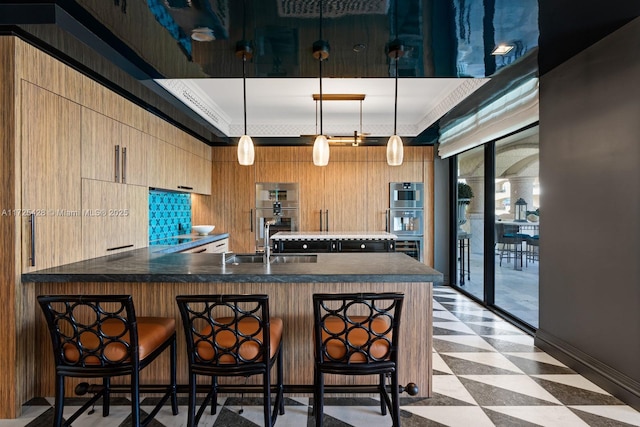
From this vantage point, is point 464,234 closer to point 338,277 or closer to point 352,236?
point 352,236

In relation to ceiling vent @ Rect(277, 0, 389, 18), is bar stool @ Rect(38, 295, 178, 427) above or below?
below

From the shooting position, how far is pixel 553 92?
292cm

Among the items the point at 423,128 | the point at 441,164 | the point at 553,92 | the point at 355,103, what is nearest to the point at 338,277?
the point at 553,92

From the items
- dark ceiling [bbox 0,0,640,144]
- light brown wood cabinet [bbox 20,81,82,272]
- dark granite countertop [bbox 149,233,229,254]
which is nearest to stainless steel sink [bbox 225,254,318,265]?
dark granite countertop [bbox 149,233,229,254]

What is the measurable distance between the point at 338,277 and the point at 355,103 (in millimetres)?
3108

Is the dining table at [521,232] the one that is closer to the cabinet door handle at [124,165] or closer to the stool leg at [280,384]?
the stool leg at [280,384]

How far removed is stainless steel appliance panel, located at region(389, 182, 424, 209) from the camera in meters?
5.73

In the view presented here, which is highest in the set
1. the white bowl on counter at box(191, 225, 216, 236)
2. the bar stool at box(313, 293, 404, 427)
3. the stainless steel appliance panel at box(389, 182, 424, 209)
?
the stainless steel appliance panel at box(389, 182, 424, 209)

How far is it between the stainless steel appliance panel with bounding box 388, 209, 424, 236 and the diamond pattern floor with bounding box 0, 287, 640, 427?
3.00 metres

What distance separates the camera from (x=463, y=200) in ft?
17.4

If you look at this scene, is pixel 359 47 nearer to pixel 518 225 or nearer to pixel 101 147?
pixel 101 147

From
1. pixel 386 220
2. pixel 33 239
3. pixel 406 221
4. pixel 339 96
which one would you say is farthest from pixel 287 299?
pixel 406 221

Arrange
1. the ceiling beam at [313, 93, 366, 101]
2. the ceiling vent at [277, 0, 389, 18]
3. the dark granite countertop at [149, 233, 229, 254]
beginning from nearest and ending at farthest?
the ceiling vent at [277, 0, 389, 18]
the dark granite countertop at [149, 233, 229, 254]
the ceiling beam at [313, 93, 366, 101]

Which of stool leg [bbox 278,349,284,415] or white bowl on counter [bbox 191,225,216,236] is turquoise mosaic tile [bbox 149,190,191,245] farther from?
stool leg [bbox 278,349,284,415]
